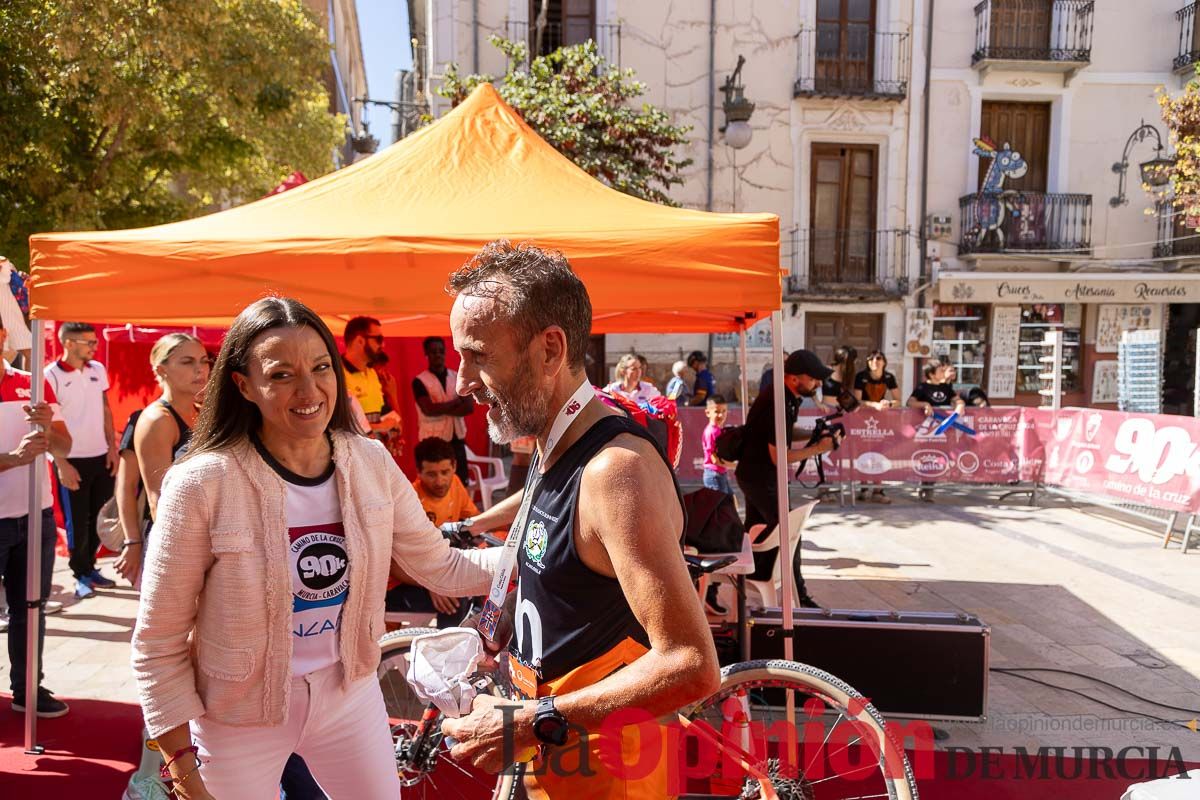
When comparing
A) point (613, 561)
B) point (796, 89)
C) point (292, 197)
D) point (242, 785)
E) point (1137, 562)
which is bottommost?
point (1137, 562)

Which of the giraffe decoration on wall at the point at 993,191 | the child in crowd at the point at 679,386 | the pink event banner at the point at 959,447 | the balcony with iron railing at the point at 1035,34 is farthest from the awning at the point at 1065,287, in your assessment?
the child in crowd at the point at 679,386

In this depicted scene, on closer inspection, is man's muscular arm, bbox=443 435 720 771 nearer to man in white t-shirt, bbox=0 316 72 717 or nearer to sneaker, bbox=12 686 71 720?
man in white t-shirt, bbox=0 316 72 717

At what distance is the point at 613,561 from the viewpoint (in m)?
1.42

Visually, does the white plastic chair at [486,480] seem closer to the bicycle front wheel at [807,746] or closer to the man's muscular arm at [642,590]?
the bicycle front wheel at [807,746]

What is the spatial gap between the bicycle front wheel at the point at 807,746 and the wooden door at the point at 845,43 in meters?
16.0

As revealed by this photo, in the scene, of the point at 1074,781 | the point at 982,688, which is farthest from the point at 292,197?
the point at 1074,781

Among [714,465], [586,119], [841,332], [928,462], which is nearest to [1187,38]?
[841,332]

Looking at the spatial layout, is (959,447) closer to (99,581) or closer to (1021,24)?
(99,581)

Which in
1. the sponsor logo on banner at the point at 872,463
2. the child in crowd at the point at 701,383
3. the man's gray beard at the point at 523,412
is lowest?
the sponsor logo on banner at the point at 872,463

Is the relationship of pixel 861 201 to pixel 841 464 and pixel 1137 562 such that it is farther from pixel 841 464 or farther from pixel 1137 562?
pixel 1137 562

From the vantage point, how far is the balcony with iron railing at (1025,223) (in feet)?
55.1

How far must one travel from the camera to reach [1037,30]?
17016 millimetres

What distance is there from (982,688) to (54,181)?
10.7 meters

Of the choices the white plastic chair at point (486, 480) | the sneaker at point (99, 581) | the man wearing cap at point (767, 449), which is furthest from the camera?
the white plastic chair at point (486, 480)
